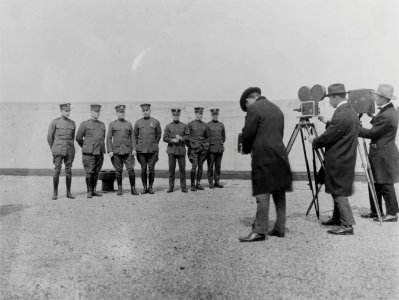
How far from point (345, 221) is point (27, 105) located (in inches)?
488

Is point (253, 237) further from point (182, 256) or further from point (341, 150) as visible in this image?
point (341, 150)

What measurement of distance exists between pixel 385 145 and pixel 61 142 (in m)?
5.79

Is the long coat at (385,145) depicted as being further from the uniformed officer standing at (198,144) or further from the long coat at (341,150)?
the uniformed officer standing at (198,144)

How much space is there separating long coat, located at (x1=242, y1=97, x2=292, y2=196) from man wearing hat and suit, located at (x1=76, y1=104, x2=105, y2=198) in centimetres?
437

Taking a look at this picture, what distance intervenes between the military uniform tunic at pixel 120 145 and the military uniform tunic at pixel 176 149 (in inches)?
32.8

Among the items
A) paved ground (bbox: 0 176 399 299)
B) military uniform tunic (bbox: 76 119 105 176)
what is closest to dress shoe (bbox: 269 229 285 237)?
paved ground (bbox: 0 176 399 299)

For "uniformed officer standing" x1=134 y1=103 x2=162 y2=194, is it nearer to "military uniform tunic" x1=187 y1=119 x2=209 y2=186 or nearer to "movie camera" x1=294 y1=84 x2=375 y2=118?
"military uniform tunic" x1=187 y1=119 x2=209 y2=186

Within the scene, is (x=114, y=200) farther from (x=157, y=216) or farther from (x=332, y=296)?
(x=332, y=296)

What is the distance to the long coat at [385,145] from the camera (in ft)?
17.9

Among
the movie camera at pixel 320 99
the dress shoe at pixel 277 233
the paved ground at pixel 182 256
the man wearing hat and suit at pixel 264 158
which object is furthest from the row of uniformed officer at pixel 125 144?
the man wearing hat and suit at pixel 264 158

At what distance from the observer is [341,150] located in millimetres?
4777

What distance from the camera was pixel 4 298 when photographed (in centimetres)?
286

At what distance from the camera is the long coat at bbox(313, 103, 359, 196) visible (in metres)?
4.74

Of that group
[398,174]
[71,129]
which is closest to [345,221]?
[398,174]
